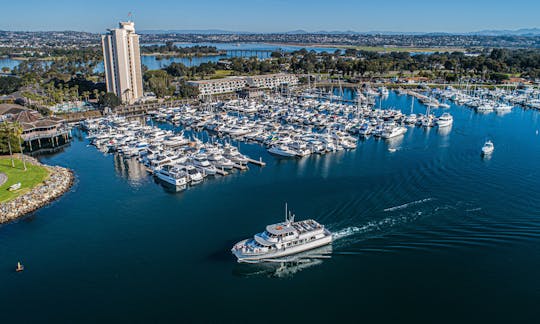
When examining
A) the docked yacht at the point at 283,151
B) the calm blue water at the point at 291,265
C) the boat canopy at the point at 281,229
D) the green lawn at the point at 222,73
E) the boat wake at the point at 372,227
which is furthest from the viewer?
the green lawn at the point at 222,73

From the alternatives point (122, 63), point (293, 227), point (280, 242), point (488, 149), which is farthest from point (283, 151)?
point (122, 63)

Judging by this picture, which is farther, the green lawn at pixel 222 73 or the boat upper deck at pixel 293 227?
the green lawn at pixel 222 73

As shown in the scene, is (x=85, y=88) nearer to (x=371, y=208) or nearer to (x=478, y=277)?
(x=371, y=208)

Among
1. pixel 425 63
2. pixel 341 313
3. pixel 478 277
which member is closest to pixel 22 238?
pixel 341 313

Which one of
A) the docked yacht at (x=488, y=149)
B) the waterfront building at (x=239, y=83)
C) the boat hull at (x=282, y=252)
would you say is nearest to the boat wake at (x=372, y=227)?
the boat hull at (x=282, y=252)

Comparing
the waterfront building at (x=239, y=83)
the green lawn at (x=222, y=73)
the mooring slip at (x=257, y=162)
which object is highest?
the green lawn at (x=222, y=73)

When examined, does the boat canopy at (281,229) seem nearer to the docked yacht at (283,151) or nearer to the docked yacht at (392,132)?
the docked yacht at (283,151)

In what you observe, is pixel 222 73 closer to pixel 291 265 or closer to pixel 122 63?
pixel 122 63
